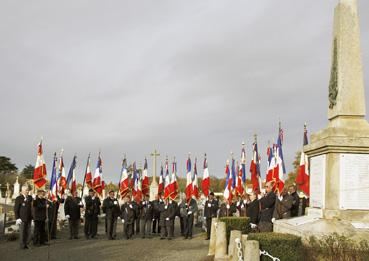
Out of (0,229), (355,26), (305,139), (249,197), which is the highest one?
(355,26)

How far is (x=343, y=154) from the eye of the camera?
897cm

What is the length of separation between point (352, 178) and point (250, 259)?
301cm

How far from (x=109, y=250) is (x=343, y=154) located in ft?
27.8

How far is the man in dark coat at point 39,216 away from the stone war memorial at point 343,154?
9146 millimetres

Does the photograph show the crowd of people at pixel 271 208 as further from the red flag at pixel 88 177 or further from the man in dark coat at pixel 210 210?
the red flag at pixel 88 177

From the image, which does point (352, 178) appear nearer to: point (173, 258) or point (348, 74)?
point (348, 74)

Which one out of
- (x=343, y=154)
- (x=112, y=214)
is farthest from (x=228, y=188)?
(x=343, y=154)

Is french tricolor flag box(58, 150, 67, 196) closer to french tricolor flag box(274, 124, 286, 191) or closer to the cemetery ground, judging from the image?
the cemetery ground

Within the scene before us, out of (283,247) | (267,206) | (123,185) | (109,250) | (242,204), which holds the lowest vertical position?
(109,250)

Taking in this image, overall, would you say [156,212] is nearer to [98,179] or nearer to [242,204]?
[98,179]

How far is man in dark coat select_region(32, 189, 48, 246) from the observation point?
1563 cm

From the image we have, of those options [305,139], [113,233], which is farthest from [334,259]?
[113,233]

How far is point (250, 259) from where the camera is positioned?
7.20 m

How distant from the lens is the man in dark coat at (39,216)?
15.6m
